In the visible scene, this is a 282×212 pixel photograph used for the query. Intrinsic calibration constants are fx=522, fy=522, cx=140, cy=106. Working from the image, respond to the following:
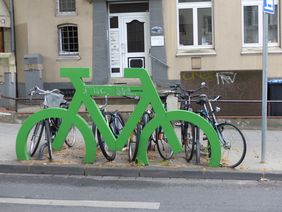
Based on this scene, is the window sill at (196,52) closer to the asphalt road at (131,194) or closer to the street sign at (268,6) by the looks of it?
the street sign at (268,6)

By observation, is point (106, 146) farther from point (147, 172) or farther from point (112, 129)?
point (147, 172)

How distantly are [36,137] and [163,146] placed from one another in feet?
6.67

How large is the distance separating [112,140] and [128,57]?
9.45 m

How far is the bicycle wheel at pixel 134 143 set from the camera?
7689mm

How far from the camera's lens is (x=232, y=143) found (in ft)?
26.1

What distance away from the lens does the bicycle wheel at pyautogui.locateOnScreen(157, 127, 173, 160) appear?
8.09 m

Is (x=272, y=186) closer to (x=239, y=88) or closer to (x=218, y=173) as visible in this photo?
(x=218, y=173)

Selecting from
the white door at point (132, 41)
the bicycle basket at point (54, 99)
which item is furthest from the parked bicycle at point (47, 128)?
the white door at point (132, 41)

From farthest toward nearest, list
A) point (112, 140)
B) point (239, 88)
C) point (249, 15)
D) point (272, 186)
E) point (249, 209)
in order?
point (249, 15) → point (239, 88) → point (112, 140) → point (272, 186) → point (249, 209)

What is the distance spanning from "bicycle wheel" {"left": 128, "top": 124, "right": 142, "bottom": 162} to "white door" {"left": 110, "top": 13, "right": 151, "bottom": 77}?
346 inches

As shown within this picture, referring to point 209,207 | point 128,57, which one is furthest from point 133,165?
point 128,57

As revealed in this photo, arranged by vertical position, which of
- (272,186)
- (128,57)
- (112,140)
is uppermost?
(128,57)

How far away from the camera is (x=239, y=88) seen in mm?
13922

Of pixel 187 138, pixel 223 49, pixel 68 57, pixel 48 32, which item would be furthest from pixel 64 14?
pixel 187 138
